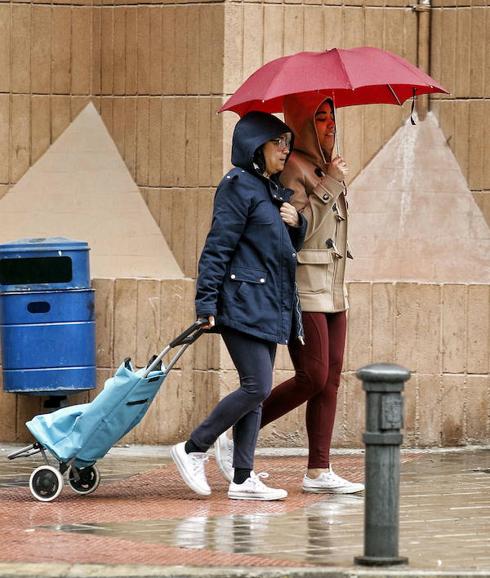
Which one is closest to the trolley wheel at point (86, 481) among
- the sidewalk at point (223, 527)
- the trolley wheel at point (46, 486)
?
the sidewalk at point (223, 527)

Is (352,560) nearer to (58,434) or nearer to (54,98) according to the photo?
(58,434)

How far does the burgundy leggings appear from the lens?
797 centimetres

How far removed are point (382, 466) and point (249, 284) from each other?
1.81m

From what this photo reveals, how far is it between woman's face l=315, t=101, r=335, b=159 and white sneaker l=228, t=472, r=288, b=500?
1790 millimetres

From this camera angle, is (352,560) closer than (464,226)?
Yes

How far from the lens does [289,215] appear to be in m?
7.86

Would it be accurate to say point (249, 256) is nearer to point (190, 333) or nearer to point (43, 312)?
point (190, 333)

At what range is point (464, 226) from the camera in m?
10.3

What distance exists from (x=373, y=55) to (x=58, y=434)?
8.43 ft

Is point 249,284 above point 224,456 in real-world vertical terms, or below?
above

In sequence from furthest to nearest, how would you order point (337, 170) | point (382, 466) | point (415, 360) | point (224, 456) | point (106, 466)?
1. point (415, 360)
2. point (106, 466)
3. point (224, 456)
4. point (337, 170)
5. point (382, 466)

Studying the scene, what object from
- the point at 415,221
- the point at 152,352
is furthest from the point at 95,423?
the point at 415,221

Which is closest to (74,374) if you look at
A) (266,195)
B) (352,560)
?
(266,195)

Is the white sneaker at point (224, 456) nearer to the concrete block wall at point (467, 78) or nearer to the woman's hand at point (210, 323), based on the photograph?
the woman's hand at point (210, 323)
